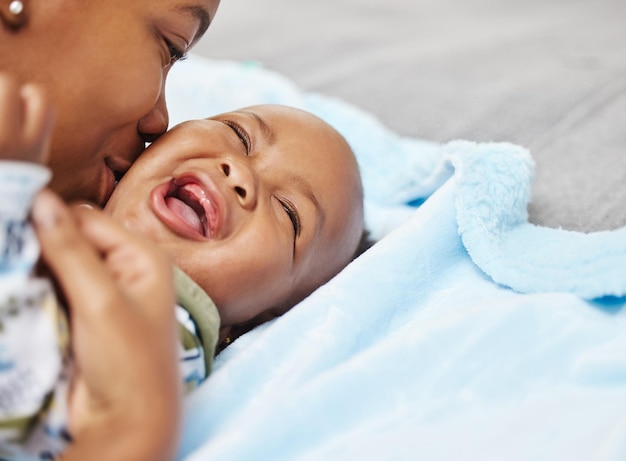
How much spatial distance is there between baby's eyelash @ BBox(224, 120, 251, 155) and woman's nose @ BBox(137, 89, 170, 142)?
88mm

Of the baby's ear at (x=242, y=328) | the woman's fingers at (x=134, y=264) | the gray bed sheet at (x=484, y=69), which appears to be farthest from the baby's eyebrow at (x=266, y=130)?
the gray bed sheet at (x=484, y=69)

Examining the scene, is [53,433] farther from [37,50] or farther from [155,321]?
[37,50]

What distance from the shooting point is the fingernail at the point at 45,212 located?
2.01ft

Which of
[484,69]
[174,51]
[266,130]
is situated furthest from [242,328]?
[484,69]

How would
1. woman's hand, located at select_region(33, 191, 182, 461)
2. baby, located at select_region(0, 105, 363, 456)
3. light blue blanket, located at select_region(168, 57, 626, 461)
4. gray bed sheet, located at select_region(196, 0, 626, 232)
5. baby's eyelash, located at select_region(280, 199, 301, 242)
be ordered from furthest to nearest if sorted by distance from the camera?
1. gray bed sheet, located at select_region(196, 0, 626, 232)
2. baby's eyelash, located at select_region(280, 199, 301, 242)
3. baby, located at select_region(0, 105, 363, 456)
4. light blue blanket, located at select_region(168, 57, 626, 461)
5. woman's hand, located at select_region(33, 191, 182, 461)

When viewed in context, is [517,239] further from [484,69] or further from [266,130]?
[484,69]

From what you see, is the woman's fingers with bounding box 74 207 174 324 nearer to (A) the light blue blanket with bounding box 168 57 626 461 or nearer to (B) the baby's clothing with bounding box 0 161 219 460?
(B) the baby's clothing with bounding box 0 161 219 460

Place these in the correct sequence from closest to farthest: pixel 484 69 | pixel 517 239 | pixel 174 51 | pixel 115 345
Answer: pixel 115 345 < pixel 174 51 < pixel 517 239 < pixel 484 69

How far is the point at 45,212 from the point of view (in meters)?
0.61

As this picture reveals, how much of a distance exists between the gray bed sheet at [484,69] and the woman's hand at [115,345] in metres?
0.81

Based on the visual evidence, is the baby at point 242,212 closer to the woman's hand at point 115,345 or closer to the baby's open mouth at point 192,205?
the baby's open mouth at point 192,205

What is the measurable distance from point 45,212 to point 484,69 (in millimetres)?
1503

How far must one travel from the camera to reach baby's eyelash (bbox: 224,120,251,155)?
3.34 feet

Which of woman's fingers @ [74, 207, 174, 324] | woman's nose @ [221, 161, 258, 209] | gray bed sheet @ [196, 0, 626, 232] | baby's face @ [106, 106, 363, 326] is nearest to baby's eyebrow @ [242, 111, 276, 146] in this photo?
baby's face @ [106, 106, 363, 326]
